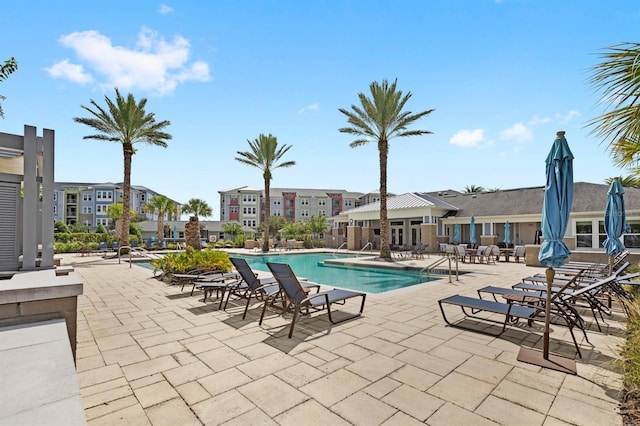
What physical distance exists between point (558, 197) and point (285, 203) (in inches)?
2245

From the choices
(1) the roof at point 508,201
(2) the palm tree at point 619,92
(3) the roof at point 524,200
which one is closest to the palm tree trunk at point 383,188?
(1) the roof at point 508,201

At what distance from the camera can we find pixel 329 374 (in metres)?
3.48

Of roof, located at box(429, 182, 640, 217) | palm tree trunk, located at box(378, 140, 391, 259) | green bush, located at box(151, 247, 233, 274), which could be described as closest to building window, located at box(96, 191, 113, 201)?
palm tree trunk, located at box(378, 140, 391, 259)

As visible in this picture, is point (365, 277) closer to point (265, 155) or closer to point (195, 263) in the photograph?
point (195, 263)

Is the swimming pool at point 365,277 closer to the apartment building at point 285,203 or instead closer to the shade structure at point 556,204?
the shade structure at point 556,204

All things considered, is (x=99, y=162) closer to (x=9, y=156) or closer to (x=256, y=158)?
(x=256, y=158)

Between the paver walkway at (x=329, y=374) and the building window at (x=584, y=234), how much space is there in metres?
15.4

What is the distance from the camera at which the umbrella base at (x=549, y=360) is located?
359cm

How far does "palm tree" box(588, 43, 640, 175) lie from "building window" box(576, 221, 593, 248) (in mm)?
16215

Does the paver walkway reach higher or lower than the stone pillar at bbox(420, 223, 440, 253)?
lower

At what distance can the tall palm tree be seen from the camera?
19.2 metres

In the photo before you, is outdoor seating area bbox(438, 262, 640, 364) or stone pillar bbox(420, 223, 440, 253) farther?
stone pillar bbox(420, 223, 440, 253)

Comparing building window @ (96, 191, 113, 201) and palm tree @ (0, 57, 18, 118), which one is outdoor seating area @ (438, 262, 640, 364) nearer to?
palm tree @ (0, 57, 18, 118)

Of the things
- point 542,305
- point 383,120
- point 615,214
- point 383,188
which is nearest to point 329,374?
point 542,305
